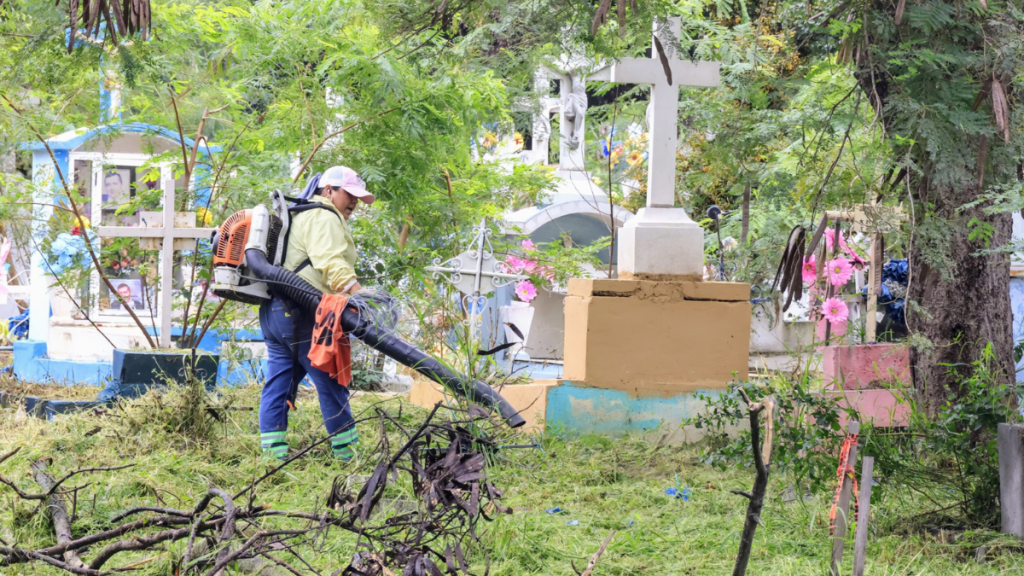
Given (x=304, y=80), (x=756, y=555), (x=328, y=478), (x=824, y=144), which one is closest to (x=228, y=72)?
(x=304, y=80)

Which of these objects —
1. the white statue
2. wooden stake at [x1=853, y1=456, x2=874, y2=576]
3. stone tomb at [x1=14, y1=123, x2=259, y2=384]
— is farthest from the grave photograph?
the white statue

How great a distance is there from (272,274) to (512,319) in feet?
14.5

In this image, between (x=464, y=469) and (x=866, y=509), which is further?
(x=866, y=509)

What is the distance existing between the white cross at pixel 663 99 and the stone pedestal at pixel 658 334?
1.95ft

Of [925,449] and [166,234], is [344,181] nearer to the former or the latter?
[166,234]

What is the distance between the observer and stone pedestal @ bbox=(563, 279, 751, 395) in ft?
18.9

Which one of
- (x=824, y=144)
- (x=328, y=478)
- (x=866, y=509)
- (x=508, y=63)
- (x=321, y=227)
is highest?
(x=508, y=63)

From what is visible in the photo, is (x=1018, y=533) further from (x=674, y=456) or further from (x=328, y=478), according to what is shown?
(x=328, y=478)

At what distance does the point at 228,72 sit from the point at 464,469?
6.78 meters

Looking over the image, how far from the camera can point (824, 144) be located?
5211 mm

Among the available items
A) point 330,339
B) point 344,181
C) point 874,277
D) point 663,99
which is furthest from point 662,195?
point 330,339

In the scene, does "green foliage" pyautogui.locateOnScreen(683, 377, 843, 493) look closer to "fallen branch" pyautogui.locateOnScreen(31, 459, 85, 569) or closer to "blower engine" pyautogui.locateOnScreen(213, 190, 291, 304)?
"fallen branch" pyautogui.locateOnScreen(31, 459, 85, 569)

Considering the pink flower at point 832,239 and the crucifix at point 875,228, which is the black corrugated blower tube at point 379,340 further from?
the pink flower at point 832,239

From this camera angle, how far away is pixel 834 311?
6367mm
